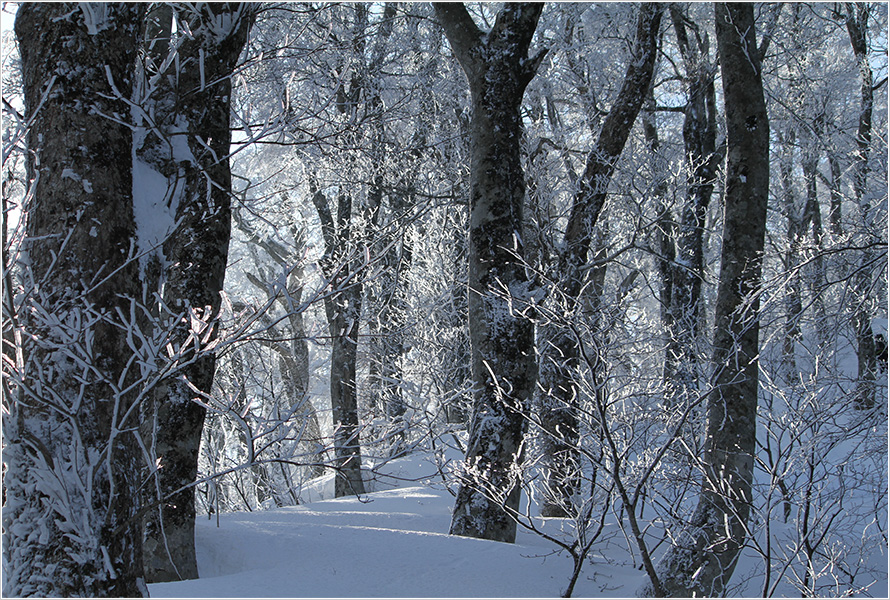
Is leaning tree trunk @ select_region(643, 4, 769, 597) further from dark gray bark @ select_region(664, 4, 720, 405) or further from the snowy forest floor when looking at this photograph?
dark gray bark @ select_region(664, 4, 720, 405)

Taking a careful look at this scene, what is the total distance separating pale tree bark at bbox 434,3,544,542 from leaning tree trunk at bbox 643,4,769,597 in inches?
52.8

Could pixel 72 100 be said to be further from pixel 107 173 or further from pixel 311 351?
pixel 311 351

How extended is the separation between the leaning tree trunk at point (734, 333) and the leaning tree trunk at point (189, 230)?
9.63 ft

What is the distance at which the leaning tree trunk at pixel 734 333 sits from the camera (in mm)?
4402

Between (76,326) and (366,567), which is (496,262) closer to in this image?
(366,567)

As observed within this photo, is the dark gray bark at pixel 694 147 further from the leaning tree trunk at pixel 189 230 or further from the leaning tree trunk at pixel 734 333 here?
the leaning tree trunk at pixel 189 230

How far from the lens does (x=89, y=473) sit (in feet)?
8.01

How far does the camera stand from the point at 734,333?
4793 mm

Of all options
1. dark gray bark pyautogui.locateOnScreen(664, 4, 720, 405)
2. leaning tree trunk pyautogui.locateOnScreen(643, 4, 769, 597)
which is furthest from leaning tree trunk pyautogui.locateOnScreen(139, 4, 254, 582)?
dark gray bark pyautogui.locateOnScreen(664, 4, 720, 405)

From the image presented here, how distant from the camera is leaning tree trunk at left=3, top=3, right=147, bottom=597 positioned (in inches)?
96.0

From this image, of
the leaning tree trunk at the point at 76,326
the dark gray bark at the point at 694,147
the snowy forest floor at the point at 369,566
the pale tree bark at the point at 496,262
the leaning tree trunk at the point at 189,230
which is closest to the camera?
the leaning tree trunk at the point at 76,326

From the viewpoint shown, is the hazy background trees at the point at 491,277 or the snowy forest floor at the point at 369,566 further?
the snowy forest floor at the point at 369,566

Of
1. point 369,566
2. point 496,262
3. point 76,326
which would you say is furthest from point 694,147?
point 76,326

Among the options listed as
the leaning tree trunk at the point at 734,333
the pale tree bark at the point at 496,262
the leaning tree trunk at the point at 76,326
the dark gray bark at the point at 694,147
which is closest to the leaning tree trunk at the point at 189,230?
the leaning tree trunk at the point at 76,326
